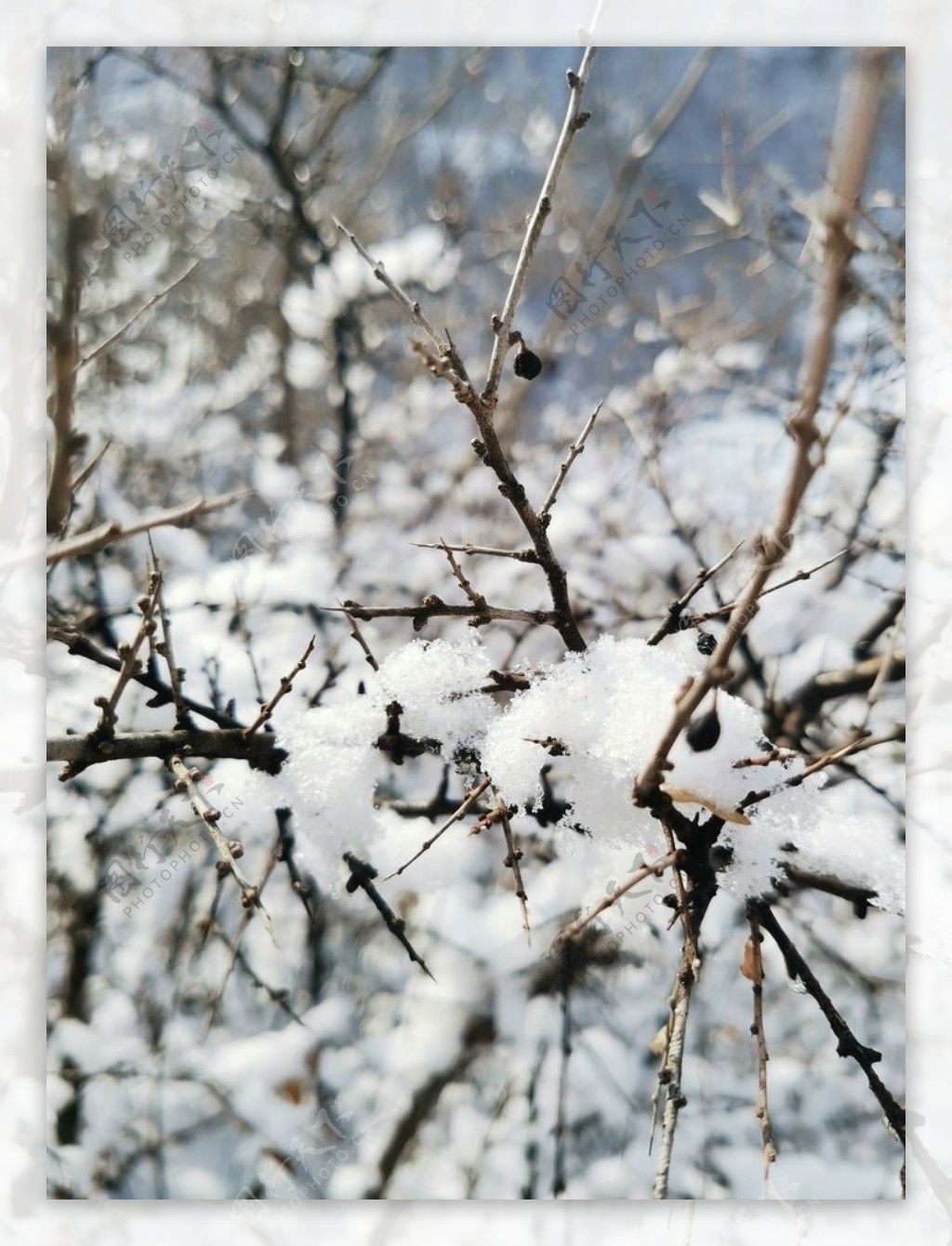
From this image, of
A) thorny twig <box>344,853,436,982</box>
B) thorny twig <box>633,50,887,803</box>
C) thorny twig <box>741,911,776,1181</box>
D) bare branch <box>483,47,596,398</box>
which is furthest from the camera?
thorny twig <box>344,853,436,982</box>

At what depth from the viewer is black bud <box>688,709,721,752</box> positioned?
77cm

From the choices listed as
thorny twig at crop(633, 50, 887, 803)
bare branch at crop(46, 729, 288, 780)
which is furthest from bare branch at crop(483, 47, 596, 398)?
bare branch at crop(46, 729, 288, 780)

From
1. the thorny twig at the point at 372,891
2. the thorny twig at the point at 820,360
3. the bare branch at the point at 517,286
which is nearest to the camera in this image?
the thorny twig at the point at 820,360

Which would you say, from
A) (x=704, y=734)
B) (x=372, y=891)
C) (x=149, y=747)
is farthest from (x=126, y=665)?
(x=704, y=734)

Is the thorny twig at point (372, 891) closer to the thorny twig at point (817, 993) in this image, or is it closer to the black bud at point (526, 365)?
the thorny twig at point (817, 993)

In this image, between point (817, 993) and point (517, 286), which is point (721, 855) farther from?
point (517, 286)

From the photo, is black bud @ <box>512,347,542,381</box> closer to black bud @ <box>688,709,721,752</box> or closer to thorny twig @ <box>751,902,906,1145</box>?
black bud @ <box>688,709,721,752</box>

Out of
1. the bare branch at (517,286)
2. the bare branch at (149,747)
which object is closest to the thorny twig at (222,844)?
the bare branch at (149,747)

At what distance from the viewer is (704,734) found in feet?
2.57

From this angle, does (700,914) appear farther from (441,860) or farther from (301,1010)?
(301,1010)

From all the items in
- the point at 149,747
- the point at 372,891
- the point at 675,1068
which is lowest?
the point at 675,1068

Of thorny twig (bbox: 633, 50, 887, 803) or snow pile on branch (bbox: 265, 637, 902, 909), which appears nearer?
thorny twig (bbox: 633, 50, 887, 803)

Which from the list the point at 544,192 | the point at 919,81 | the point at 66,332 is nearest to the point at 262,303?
the point at 66,332

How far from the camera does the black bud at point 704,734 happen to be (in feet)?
2.53
